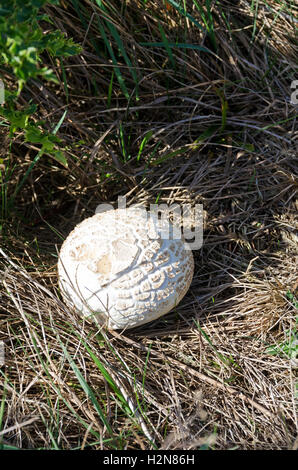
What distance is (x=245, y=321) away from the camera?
2.11 m

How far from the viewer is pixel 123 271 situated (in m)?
1.91

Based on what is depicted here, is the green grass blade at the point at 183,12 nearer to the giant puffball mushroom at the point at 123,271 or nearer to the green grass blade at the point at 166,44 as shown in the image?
the green grass blade at the point at 166,44

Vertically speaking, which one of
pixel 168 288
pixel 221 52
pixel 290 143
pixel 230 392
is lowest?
pixel 230 392

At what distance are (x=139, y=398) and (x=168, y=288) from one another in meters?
0.45

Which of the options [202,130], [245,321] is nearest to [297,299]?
[245,321]

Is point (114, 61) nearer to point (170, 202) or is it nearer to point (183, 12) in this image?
point (183, 12)

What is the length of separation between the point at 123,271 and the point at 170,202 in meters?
0.71

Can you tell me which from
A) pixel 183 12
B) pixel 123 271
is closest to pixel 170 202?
pixel 123 271

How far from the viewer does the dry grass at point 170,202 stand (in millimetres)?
1779

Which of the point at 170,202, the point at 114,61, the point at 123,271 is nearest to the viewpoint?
the point at 123,271

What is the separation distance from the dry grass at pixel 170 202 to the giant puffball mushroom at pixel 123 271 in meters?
0.12

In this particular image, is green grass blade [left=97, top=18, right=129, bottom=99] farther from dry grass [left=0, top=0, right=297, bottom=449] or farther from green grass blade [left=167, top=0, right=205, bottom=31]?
green grass blade [left=167, top=0, right=205, bottom=31]
